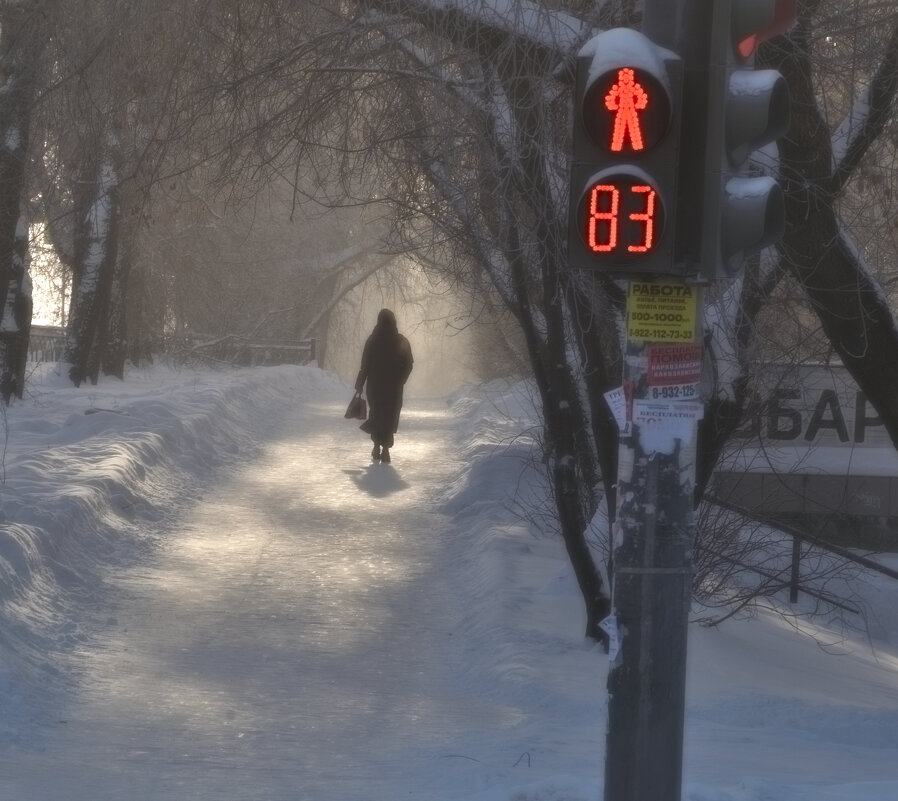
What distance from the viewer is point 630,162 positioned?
4.08m

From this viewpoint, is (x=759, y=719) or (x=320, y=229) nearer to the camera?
(x=759, y=719)

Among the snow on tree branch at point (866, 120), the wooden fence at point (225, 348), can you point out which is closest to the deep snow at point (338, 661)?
the snow on tree branch at point (866, 120)

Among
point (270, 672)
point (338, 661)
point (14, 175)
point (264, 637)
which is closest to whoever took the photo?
point (270, 672)

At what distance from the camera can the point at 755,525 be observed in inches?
381

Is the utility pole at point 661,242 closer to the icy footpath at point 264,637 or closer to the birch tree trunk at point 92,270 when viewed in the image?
the icy footpath at point 264,637

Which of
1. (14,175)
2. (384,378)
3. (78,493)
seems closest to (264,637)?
(78,493)

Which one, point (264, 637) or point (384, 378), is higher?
point (384, 378)

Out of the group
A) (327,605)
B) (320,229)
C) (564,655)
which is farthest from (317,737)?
(320,229)

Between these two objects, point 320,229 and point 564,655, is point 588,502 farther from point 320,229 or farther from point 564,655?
point 320,229

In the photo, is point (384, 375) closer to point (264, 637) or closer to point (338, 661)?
point (264, 637)

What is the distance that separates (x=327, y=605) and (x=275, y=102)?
11.2 ft

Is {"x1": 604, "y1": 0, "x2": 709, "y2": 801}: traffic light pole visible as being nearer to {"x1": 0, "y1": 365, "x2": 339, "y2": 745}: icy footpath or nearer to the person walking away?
{"x1": 0, "y1": 365, "x2": 339, "y2": 745}: icy footpath

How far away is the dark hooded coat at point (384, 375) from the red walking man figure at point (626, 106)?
41.9 feet

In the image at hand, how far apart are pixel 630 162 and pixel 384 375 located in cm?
1314
